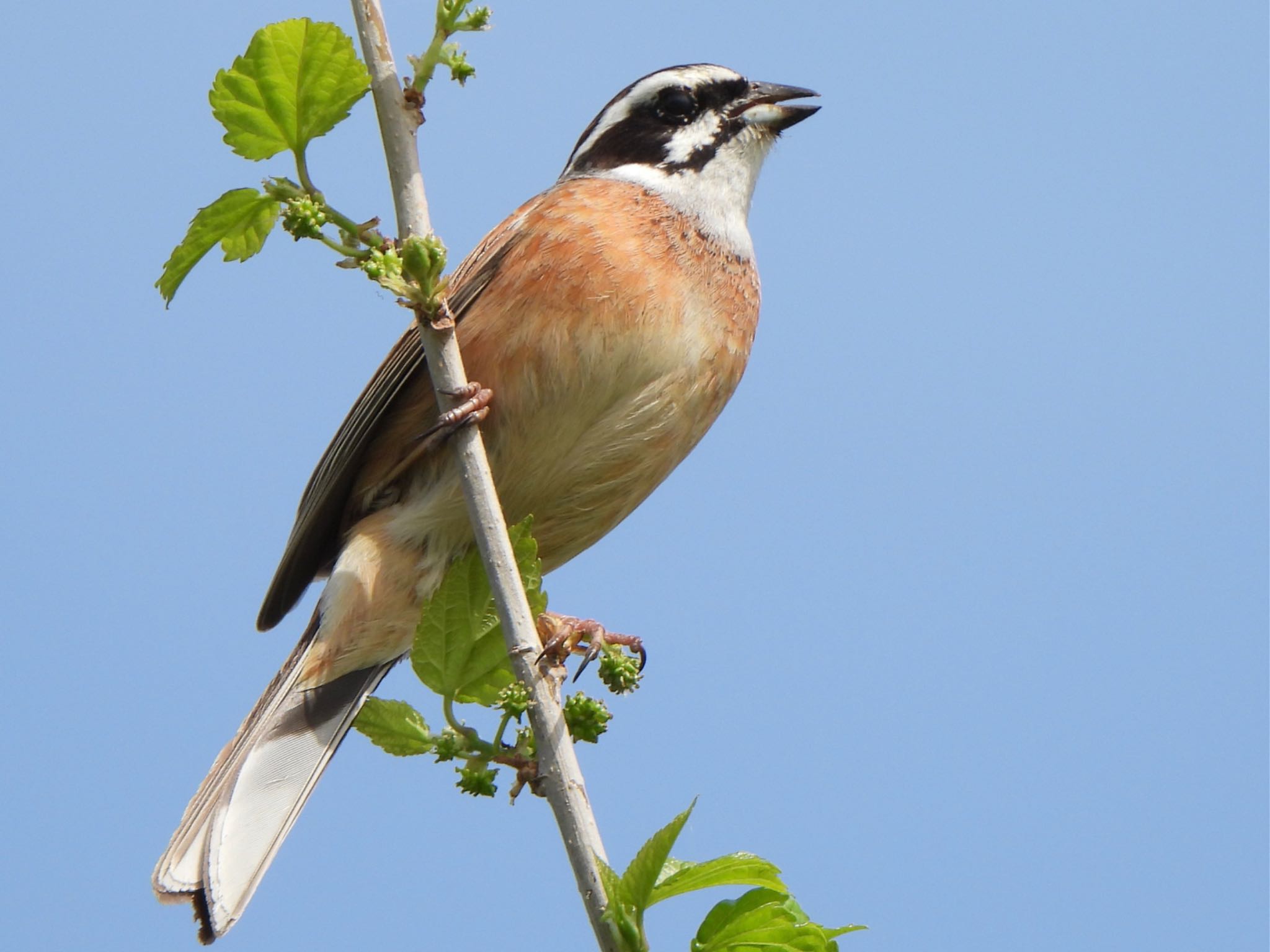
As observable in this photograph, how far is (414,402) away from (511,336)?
436mm

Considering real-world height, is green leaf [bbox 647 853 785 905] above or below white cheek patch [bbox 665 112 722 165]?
below

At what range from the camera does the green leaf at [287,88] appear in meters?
2.58

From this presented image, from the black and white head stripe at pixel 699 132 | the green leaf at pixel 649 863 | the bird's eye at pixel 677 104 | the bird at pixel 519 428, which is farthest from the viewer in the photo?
the bird's eye at pixel 677 104

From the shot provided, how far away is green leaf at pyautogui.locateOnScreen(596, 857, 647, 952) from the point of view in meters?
2.21

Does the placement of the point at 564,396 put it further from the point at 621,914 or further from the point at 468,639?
the point at 621,914

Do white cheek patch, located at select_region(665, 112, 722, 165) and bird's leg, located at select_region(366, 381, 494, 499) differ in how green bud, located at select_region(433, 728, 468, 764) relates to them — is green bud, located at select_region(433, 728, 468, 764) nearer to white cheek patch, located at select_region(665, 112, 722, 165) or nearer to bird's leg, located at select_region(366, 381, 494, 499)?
bird's leg, located at select_region(366, 381, 494, 499)

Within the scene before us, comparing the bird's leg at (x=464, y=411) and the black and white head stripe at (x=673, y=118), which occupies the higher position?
the black and white head stripe at (x=673, y=118)

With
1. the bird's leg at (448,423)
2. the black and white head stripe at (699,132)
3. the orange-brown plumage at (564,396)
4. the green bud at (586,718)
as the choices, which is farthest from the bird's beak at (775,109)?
the green bud at (586,718)

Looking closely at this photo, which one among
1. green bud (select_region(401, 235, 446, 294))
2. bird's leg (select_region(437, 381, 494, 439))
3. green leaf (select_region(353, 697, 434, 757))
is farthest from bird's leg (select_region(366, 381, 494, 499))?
green leaf (select_region(353, 697, 434, 757))

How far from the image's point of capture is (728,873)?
2.31 metres

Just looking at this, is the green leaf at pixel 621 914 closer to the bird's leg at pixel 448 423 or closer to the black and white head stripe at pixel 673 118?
the bird's leg at pixel 448 423

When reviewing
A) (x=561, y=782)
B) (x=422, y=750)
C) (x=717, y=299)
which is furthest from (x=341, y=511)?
(x=561, y=782)

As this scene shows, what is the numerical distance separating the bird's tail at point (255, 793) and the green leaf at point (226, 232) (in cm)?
100

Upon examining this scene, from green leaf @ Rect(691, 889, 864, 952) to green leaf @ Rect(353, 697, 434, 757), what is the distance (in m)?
0.66
